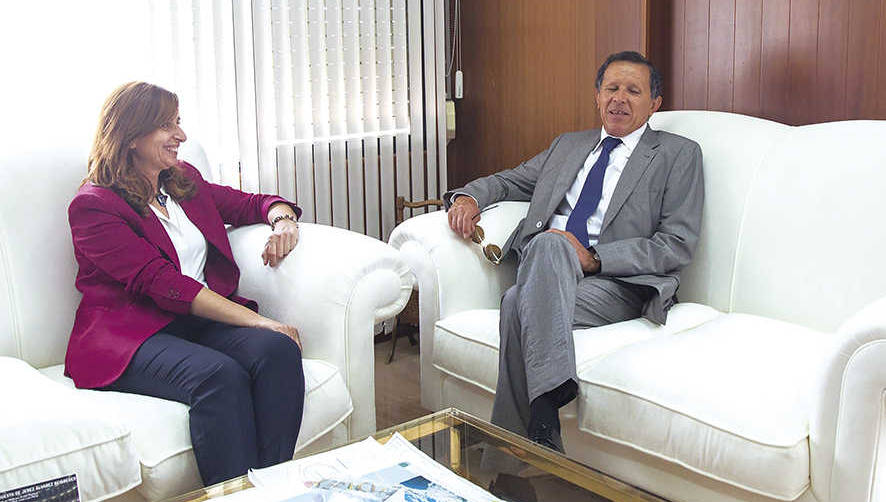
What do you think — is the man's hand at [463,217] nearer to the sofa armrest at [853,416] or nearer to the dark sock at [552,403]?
the dark sock at [552,403]

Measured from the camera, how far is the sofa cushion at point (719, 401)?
1.76m

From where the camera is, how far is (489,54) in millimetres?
3762

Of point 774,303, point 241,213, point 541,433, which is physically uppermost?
point 241,213

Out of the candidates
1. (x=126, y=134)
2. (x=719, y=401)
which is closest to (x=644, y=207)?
(x=719, y=401)

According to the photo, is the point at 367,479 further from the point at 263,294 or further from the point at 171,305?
the point at 263,294

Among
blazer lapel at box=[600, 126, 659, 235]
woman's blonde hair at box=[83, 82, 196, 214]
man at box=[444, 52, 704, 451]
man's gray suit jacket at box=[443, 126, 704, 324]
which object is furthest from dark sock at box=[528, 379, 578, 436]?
woman's blonde hair at box=[83, 82, 196, 214]

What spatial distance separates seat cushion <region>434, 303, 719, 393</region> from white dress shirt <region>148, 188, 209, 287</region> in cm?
68

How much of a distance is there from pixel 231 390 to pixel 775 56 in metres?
2.03

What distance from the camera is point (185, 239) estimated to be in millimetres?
2275

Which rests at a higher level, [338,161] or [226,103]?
[226,103]

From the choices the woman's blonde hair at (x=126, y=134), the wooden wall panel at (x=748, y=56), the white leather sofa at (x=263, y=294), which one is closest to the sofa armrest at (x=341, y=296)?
the white leather sofa at (x=263, y=294)

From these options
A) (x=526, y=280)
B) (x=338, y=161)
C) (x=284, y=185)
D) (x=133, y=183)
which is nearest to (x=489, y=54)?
(x=338, y=161)

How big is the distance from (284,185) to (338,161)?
10.3 inches

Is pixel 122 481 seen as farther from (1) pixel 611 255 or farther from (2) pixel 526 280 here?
(1) pixel 611 255
